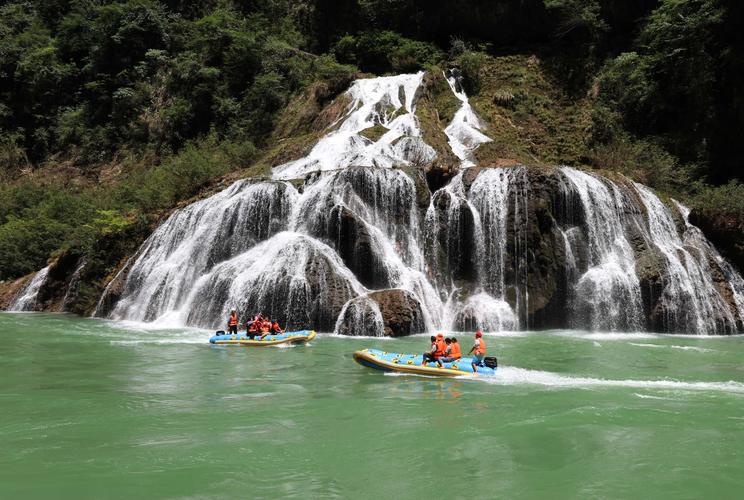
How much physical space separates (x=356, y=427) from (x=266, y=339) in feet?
26.1

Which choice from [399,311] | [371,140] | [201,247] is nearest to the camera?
[399,311]

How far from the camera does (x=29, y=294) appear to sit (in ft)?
83.0

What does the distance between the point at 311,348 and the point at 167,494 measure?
9043mm

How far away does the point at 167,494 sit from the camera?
6051mm

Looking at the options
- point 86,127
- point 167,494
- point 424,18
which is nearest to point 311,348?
point 167,494

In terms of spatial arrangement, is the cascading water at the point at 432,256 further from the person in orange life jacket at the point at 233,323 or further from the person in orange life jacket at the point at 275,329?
the person in orange life jacket at the point at 233,323

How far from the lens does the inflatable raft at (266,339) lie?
15.4m

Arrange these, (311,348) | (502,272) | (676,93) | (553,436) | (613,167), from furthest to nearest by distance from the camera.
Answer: (676,93) → (613,167) → (502,272) → (311,348) → (553,436)

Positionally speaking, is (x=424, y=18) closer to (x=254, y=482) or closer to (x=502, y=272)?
(x=502, y=272)

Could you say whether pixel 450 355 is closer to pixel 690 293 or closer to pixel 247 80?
pixel 690 293

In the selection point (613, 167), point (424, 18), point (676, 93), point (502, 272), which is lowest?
point (502, 272)

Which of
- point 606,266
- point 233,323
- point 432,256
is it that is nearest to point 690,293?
point 606,266

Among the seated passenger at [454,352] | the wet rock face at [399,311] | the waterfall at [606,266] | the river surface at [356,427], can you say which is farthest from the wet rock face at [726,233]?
the seated passenger at [454,352]

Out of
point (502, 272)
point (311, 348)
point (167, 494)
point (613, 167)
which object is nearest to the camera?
point (167, 494)
